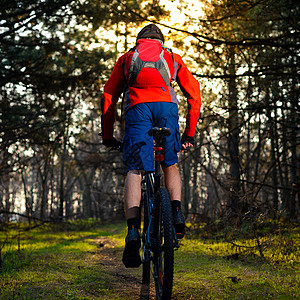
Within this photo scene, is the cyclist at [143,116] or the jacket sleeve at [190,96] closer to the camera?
the cyclist at [143,116]

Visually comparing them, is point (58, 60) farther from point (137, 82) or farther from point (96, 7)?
point (137, 82)

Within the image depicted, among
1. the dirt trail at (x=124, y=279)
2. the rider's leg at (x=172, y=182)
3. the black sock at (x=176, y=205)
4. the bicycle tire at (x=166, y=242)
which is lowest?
the dirt trail at (x=124, y=279)

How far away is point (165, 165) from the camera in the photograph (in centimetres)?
287

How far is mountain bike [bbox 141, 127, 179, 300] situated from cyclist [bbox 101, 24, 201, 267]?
0.09m

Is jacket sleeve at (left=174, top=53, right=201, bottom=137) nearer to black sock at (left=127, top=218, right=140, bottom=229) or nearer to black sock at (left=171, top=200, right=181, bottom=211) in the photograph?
black sock at (left=171, top=200, right=181, bottom=211)

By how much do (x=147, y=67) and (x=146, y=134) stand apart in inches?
22.0

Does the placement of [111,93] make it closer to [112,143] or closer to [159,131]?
[112,143]

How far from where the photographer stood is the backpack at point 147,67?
281 cm

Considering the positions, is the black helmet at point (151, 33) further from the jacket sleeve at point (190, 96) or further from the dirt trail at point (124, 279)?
the dirt trail at point (124, 279)

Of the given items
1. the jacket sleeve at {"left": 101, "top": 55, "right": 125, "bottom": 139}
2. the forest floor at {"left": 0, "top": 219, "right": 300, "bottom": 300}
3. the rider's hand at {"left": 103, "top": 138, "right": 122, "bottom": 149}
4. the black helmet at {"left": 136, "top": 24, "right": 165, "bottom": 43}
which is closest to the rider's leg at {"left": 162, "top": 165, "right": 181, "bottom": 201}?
the rider's hand at {"left": 103, "top": 138, "right": 122, "bottom": 149}

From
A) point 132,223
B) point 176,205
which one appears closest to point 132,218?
point 132,223

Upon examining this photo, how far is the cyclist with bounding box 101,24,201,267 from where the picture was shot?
107 inches

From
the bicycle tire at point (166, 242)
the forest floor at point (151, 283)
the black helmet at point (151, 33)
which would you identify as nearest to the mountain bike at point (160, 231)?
the bicycle tire at point (166, 242)

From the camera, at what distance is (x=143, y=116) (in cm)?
276
